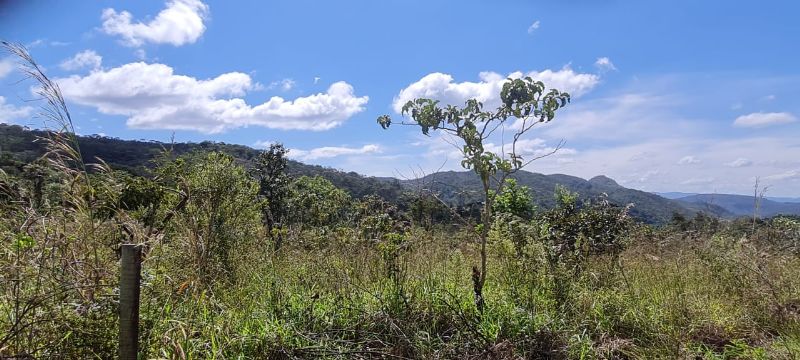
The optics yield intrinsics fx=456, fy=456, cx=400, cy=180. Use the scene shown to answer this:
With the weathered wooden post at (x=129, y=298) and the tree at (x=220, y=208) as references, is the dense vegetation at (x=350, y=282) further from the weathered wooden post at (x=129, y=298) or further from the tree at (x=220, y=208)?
the weathered wooden post at (x=129, y=298)

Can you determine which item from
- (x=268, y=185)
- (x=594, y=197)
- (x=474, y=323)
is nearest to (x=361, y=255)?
(x=474, y=323)

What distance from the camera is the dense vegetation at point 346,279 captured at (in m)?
2.50

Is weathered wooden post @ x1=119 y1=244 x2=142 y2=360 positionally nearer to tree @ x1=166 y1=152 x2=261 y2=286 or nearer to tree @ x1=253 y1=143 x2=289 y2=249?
tree @ x1=166 y1=152 x2=261 y2=286

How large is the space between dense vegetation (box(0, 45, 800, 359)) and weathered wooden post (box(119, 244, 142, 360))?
36cm

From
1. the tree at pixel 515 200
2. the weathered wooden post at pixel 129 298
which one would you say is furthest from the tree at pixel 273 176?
the weathered wooden post at pixel 129 298

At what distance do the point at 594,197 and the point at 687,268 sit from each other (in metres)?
1.49

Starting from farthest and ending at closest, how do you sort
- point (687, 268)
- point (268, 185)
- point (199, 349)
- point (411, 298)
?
point (268, 185), point (687, 268), point (411, 298), point (199, 349)

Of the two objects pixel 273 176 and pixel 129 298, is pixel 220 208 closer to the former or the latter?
pixel 129 298

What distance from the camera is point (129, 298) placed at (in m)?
2.09

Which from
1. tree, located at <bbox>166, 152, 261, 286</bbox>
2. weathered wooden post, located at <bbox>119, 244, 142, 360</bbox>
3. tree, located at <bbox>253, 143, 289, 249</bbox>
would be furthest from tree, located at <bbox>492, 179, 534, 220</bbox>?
weathered wooden post, located at <bbox>119, 244, 142, 360</bbox>

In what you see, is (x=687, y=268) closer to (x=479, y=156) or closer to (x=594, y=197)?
(x=594, y=197)

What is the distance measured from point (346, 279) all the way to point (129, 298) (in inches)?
80.0

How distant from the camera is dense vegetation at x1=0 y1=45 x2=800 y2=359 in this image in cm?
250

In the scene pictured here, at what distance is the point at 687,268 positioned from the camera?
5883mm
